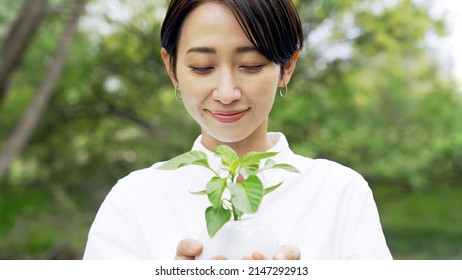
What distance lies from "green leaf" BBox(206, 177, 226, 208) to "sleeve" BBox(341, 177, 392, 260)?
0.27 meters

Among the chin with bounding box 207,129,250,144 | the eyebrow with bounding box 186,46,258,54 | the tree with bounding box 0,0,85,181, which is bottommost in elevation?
the chin with bounding box 207,129,250,144

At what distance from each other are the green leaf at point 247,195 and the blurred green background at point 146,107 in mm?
4209

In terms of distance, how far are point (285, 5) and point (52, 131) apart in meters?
5.40

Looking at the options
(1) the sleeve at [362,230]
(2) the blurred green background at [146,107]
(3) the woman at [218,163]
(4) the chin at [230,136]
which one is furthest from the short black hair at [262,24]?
(2) the blurred green background at [146,107]

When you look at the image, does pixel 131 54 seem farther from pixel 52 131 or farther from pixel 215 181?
pixel 215 181

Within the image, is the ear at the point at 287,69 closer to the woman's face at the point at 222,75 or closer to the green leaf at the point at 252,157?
the woman's face at the point at 222,75

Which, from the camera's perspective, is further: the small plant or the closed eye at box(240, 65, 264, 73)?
the closed eye at box(240, 65, 264, 73)

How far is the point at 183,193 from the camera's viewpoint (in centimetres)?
100

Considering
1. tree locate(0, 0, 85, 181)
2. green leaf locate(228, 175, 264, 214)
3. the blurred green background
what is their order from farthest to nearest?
1. the blurred green background
2. tree locate(0, 0, 85, 181)
3. green leaf locate(228, 175, 264, 214)

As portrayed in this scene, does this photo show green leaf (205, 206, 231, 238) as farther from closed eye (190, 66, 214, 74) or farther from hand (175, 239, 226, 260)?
closed eye (190, 66, 214, 74)

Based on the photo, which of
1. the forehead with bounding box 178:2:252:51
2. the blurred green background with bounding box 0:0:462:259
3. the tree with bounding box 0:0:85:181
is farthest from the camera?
the blurred green background with bounding box 0:0:462:259

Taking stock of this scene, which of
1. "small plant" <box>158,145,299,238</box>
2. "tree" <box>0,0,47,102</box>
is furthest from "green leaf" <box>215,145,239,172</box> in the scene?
"tree" <box>0,0,47,102</box>

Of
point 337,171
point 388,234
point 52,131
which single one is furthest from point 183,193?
point 388,234

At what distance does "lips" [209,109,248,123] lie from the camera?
0.93m
